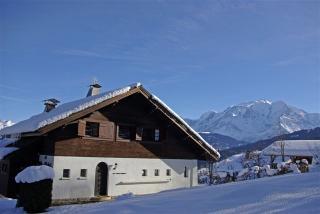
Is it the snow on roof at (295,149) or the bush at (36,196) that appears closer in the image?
the bush at (36,196)

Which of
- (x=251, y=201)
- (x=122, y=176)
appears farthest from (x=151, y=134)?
(x=251, y=201)

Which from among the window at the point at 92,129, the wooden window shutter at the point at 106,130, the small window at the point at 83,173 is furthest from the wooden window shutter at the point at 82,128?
the small window at the point at 83,173

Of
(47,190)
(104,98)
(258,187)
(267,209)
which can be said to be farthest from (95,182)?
(267,209)

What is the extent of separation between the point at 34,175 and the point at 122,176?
7634 millimetres

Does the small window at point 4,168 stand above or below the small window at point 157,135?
below

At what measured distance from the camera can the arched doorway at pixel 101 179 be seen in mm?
21078

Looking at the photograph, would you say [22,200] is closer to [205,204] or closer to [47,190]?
[47,190]

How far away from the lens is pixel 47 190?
49.4 ft

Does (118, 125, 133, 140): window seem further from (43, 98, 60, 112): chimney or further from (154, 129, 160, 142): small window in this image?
(43, 98, 60, 112): chimney

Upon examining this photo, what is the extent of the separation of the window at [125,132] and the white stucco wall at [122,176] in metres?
1.29

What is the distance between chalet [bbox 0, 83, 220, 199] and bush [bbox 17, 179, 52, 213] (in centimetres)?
373

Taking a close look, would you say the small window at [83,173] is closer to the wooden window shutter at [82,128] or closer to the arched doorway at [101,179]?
the arched doorway at [101,179]

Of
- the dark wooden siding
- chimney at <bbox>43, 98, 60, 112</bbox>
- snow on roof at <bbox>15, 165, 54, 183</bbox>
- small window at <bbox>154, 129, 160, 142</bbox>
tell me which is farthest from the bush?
chimney at <bbox>43, 98, 60, 112</bbox>

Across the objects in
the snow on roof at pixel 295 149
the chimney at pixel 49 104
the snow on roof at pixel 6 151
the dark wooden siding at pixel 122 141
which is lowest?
the snow on roof at pixel 6 151
